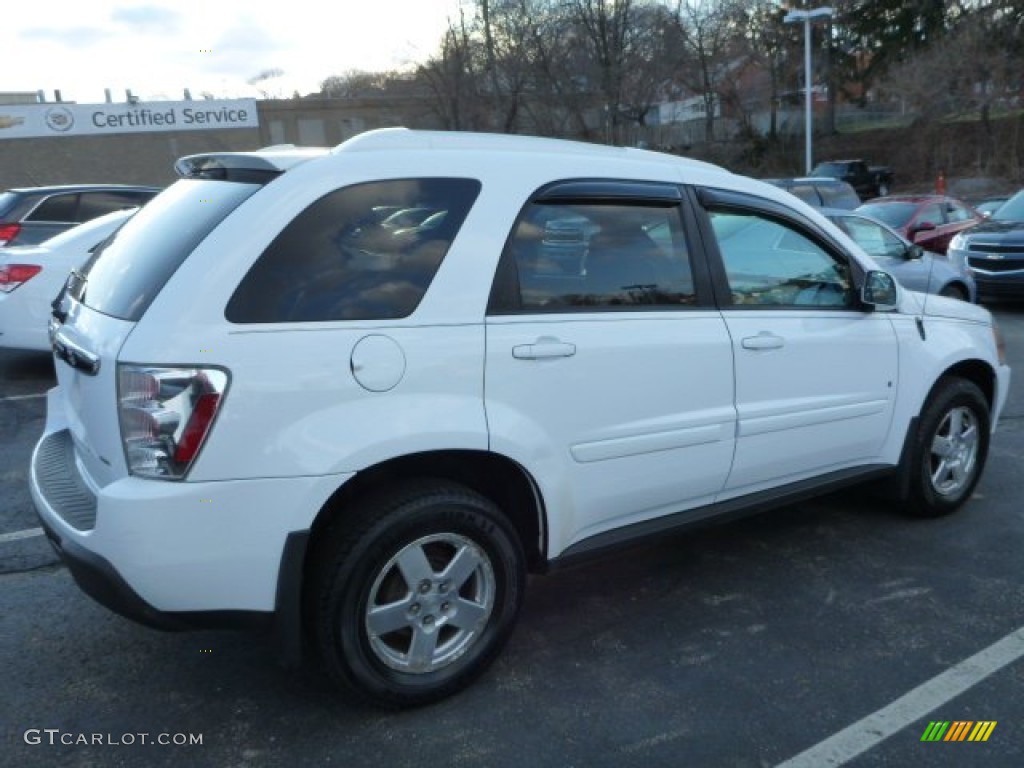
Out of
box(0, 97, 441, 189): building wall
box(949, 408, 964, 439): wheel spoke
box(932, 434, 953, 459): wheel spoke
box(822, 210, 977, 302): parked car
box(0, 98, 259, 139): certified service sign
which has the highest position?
box(0, 98, 259, 139): certified service sign

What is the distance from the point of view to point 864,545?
4.38m

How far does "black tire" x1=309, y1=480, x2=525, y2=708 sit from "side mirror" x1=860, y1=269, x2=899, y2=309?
205 centimetres

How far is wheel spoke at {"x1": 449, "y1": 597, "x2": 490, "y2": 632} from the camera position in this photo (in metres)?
3.03

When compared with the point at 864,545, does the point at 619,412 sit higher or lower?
higher

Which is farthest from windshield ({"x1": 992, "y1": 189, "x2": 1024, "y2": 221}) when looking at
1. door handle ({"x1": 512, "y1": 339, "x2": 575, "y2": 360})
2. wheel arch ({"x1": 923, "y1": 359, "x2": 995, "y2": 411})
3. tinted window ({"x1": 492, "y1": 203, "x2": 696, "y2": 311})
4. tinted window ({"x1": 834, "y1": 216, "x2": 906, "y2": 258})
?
door handle ({"x1": 512, "y1": 339, "x2": 575, "y2": 360})

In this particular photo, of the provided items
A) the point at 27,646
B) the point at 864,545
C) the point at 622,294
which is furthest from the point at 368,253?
the point at 864,545

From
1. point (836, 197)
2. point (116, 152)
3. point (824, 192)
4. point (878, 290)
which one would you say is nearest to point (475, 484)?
point (878, 290)

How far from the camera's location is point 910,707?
3.02m

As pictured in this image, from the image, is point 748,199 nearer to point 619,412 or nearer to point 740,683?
point 619,412

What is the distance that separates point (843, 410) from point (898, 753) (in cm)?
161

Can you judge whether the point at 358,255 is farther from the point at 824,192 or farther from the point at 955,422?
the point at 824,192

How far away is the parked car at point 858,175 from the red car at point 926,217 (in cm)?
1731

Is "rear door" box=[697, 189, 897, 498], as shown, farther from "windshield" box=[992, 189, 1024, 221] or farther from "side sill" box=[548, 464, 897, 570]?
"windshield" box=[992, 189, 1024, 221]

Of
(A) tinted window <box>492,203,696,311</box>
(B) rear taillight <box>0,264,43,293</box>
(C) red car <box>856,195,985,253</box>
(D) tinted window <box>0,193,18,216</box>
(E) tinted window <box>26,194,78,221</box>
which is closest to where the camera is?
(A) tinted window <box>492,203,696,311</box>
